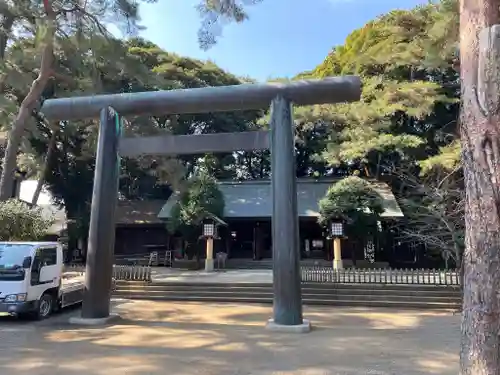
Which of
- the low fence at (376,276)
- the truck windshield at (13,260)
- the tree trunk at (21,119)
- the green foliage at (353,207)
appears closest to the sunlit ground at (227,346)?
the truck windshield at (13,260)

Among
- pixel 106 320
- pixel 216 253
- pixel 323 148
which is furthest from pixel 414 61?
pixel 106 320

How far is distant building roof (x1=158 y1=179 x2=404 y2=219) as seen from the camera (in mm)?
22641

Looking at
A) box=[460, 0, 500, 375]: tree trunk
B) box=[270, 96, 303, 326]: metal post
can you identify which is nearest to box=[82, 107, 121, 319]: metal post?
box=[270, 96, 303, 326]: metal post

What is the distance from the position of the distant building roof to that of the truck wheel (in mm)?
12490

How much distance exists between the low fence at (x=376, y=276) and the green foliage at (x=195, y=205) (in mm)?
7802

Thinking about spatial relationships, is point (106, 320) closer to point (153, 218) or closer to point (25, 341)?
point (25, 341)

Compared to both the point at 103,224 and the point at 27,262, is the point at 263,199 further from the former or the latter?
the point at 27,262

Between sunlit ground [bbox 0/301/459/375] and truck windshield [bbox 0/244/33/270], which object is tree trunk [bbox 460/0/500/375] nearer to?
sunlit ground [bbox 0/301/459/375]

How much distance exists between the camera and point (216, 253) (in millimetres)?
24469

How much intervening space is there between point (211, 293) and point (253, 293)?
53.8 inches

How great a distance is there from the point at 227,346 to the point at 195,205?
1442 cm

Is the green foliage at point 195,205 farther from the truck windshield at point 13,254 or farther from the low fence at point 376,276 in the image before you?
the truck windshield at point 13,254

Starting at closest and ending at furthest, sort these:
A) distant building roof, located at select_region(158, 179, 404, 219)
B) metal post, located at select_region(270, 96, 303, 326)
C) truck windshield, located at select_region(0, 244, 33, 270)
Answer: metal post, located at select_region(270, 96, 303, 326) < truck windshield, located at select_region(0, 244, 33, 270) < distant building roof, located at select_region(158, 179, 404, 219)

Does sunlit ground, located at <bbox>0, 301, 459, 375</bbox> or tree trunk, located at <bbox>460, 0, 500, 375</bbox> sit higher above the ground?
tree trunk, located at <bbox>460, 0, 500, 375</bbox>
